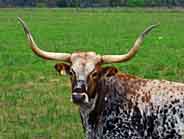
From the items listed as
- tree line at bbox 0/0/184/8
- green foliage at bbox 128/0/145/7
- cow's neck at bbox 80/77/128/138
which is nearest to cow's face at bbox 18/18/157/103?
cow's neck at bbox 80/77/128/138

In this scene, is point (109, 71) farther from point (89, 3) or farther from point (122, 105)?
point (89, 3)

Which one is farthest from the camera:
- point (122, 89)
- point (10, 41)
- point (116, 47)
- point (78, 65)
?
point (10, 41)

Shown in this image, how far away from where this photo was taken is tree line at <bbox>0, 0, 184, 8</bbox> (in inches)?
4050

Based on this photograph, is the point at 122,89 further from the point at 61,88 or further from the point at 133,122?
the point at 61,88

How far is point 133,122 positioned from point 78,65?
101 cm

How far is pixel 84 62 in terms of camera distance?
26.2 ft

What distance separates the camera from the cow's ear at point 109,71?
815 centimetres

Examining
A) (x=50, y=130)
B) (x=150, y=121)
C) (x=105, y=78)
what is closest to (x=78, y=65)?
(x=105, y=78)

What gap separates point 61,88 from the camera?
1623 cm

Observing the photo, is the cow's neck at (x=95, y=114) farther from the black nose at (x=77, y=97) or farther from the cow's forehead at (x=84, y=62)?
the black nose at (x=77, y=97)

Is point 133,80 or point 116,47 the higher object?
point 133,80

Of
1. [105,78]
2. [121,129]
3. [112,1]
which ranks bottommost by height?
[112,1]

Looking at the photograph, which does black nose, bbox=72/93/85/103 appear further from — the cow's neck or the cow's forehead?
the cow's neck

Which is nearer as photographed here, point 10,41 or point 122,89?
point 122,89
